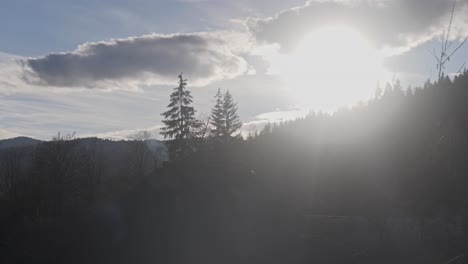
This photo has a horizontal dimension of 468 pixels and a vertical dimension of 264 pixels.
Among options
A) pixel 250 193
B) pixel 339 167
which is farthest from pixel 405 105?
pixel 250 193

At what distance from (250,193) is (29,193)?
58.1ft

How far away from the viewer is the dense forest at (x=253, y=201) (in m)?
26.7

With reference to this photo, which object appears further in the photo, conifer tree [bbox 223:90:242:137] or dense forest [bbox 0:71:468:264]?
conifer tree [bbox 223:90:242:137]

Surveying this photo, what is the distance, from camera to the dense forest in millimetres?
26734

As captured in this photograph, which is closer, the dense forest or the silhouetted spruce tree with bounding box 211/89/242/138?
the dense forest

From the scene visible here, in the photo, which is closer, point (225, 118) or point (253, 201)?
point (253, 201)

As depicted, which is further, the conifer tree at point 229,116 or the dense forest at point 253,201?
the conifer tree at point 229,116

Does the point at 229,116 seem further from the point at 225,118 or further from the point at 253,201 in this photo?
the point at 253,201

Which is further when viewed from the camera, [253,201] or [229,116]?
[229,116]

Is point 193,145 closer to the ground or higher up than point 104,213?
higher up

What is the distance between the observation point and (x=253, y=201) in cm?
2903

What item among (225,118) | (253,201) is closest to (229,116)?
(225,118)

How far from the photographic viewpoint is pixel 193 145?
175 feet

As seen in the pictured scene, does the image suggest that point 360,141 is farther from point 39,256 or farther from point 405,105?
point 39,256
